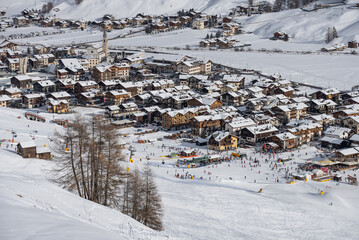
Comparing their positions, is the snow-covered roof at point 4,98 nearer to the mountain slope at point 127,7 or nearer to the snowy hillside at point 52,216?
the snowy hillside at point 52,216

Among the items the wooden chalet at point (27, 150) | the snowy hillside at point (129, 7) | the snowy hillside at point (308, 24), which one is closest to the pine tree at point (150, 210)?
the wooden chalet at point (27, 150)

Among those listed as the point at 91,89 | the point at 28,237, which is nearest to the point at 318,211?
the point at 28,237

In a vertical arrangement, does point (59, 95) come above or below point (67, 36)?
below

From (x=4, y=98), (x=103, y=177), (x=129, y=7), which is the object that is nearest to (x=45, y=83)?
(x=4, y=98)

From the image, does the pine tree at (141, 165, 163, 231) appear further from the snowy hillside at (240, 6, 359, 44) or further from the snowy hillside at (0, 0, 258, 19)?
the snowy hillside at (0, 0, 258, 19)

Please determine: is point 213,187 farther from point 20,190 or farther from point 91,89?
point 91,89

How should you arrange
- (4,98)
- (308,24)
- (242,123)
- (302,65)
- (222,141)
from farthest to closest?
(308,24) < (302,65) < (4,98) < (242,123) < (222,141)

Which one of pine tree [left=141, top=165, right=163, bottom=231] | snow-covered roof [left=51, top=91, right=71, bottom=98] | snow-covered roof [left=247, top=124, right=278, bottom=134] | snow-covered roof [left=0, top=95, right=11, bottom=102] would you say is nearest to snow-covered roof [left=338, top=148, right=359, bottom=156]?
snow-covered roof [left=247, top=124, right=278, bottom=134]

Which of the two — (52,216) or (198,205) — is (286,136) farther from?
(52,216)
